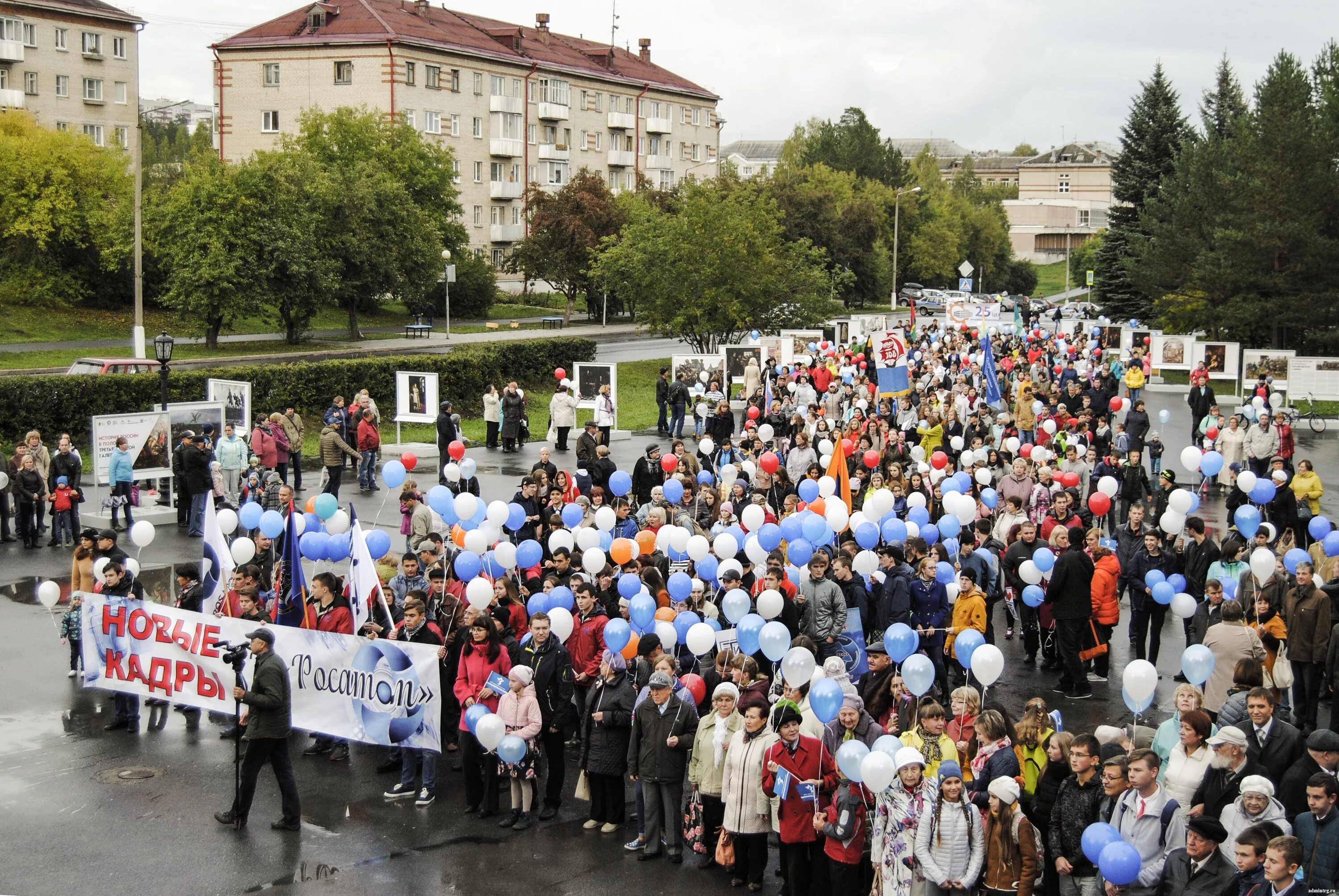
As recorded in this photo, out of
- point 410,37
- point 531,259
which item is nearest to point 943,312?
point 531,259

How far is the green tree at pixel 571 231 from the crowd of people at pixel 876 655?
142 ft

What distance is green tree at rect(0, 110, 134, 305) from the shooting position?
49.1 m

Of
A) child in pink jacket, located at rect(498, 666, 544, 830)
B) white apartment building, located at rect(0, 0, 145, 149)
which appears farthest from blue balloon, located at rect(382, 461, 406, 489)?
white apartment building, located at rect(0, 0, 145, 149)

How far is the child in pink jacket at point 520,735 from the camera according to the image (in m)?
9.53

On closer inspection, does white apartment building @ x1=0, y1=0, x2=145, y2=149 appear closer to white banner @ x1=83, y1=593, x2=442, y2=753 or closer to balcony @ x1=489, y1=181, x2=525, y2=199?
balcony @ x1=489, y1=181, x2=525, y2=199

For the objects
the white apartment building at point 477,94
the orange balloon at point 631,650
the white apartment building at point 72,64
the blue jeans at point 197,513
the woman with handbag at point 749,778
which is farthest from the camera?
the white apartment building at point 477,94

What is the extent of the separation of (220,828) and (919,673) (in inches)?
210

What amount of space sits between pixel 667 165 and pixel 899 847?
88.2 metres

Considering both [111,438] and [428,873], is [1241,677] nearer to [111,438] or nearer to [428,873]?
[428,873]

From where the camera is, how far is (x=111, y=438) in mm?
20828

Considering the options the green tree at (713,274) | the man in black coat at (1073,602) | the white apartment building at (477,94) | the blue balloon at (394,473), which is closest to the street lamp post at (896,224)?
the white apartment building at (477,94)

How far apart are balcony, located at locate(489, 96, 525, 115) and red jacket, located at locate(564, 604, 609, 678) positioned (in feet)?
232

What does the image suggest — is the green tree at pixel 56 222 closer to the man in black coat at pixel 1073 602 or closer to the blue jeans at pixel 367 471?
the blue jeans at pixel 367 471

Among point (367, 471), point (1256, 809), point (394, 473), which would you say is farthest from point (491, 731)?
point (367, 471)
